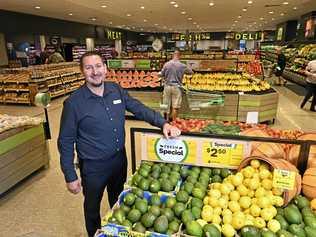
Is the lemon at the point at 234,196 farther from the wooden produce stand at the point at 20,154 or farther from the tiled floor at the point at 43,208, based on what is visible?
the wooden produce stand at the point at 20,154

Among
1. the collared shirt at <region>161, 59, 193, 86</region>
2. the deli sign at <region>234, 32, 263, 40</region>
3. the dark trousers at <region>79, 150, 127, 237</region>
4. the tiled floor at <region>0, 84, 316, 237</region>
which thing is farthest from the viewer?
the deli sign at <region>234, 32, 263, 40</region>

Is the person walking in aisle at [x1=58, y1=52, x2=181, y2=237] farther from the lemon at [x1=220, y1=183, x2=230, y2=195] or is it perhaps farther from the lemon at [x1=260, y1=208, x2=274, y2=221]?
the lemon at [x1=260, y1=208, x2=274, y2=221]

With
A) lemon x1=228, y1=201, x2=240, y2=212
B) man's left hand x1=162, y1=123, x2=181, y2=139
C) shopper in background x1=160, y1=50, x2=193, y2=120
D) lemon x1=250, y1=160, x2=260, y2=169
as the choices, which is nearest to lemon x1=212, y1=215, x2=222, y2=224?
lemon x1=228, y1=201, x2=240, y2=212

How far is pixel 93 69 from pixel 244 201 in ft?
4.39

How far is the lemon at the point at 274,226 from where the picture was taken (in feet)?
4.83

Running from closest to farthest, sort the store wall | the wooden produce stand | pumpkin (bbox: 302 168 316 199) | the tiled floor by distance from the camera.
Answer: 1. pumpkin (bbox: 302 168 316 199)
2. the tiled floor
3. the wooden produce stand
4. the store wall

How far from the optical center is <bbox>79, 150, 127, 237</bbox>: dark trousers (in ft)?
7.29

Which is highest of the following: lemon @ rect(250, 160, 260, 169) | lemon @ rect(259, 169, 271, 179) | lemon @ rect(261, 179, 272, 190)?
lemon @ rect(250, 160, 260, 169)

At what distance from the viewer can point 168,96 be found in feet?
21.9

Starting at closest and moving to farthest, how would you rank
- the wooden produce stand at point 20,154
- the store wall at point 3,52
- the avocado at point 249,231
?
the avocado at point 249,231
the wooden produce stand at point 20,154
the store wall at point 3,52

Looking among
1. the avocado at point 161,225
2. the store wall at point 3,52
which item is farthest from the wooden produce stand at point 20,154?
the store wall at point 3,52

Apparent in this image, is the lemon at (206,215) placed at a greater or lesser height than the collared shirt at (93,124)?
lesser

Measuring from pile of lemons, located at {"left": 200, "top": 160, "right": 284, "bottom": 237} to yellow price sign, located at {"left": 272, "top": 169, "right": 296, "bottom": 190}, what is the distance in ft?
0.15

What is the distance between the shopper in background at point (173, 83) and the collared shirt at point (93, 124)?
4278 mm
